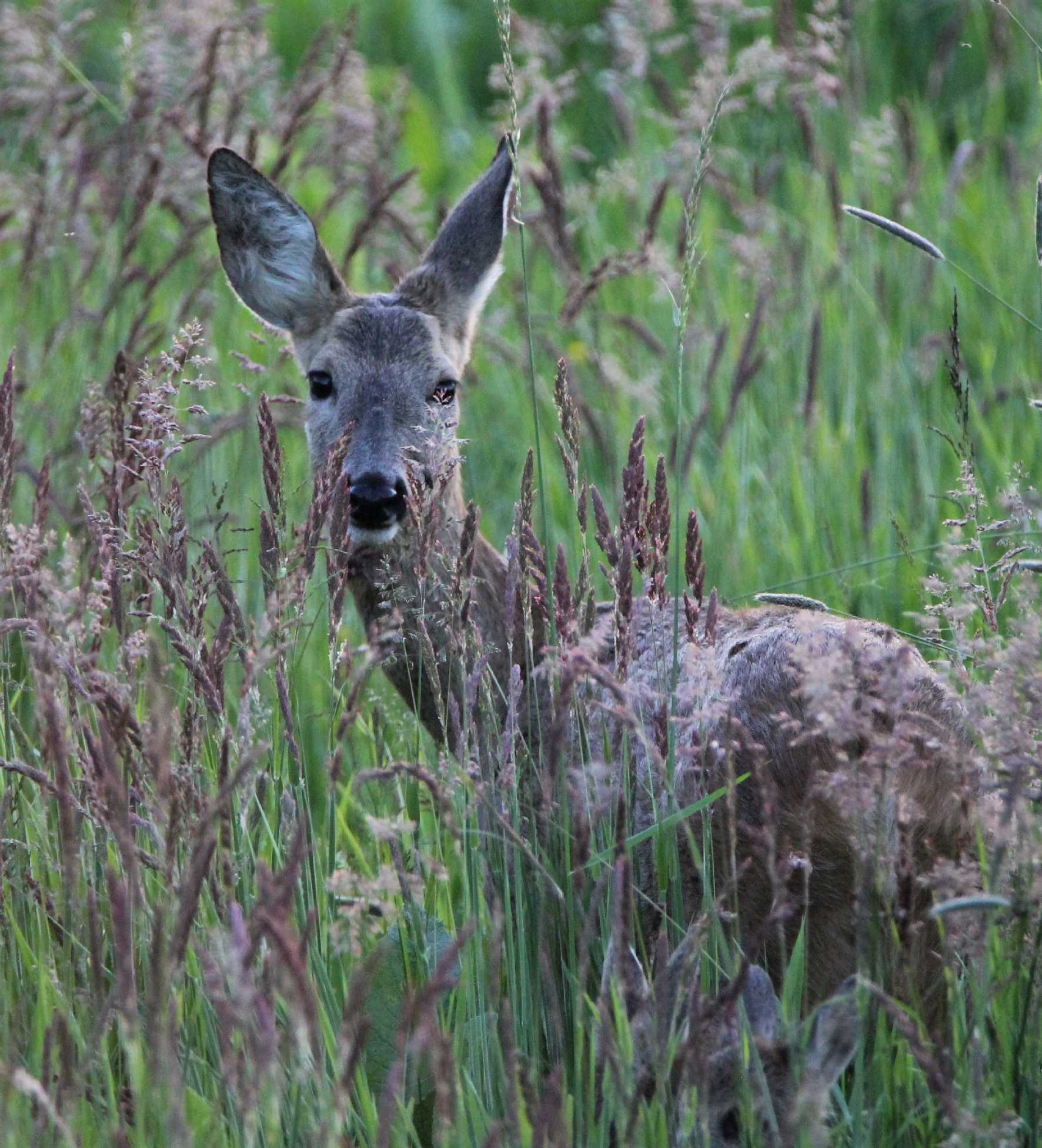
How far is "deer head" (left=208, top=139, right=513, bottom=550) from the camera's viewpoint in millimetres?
4559

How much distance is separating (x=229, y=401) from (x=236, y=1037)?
12.5 ft

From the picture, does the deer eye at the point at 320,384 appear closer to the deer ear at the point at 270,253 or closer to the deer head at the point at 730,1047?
the deer ear at the point at 270,253

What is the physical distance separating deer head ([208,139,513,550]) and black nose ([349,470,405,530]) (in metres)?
0.08

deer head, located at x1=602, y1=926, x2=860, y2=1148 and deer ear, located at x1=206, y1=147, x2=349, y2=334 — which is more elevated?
deer ear, located at x1=206, y1=147, x2=349, y2=334

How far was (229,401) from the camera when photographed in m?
5.86

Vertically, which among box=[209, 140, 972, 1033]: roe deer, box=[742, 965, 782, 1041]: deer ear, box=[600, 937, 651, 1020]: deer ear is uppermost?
box=[209, 140, 972, 1033]: roe deer

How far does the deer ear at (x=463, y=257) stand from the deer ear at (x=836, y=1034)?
3475mm

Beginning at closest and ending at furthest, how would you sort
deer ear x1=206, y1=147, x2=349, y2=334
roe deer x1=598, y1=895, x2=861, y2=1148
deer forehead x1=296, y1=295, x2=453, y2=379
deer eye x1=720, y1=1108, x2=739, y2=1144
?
1. roe deer x1=598, y1=895, x2=861, y2=1148
2. deer eye x1=720, y1=1108, x2=739, y2=1144
3. deer forehead x1=296, y1=295, x2=453, y2=379
4. deer ear x1=206, y1=147, x2=349, y2=334

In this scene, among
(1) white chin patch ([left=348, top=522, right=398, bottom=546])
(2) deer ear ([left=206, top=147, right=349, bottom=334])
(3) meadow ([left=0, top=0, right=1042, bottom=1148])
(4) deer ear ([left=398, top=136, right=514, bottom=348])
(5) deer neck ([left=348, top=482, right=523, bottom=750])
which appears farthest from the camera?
(4) deer ear ([left=398, top=136, right=514, bottom=348])

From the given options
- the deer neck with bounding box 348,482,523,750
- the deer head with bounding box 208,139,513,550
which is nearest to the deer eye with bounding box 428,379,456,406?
the deer head with bounding box 208,139,513,550

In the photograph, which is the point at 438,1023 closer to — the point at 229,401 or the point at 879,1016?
the point at 879,1016

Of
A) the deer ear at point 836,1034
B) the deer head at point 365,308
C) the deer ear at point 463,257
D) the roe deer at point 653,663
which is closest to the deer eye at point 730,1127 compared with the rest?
the roe deer at point 653,663

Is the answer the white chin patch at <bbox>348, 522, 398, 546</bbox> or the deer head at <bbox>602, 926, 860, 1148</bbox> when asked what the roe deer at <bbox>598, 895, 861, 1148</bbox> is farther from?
the white chin patch at <bbox>348, 522, 398, 546</bbox>

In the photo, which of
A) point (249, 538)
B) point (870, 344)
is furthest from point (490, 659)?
point (870, 344)
